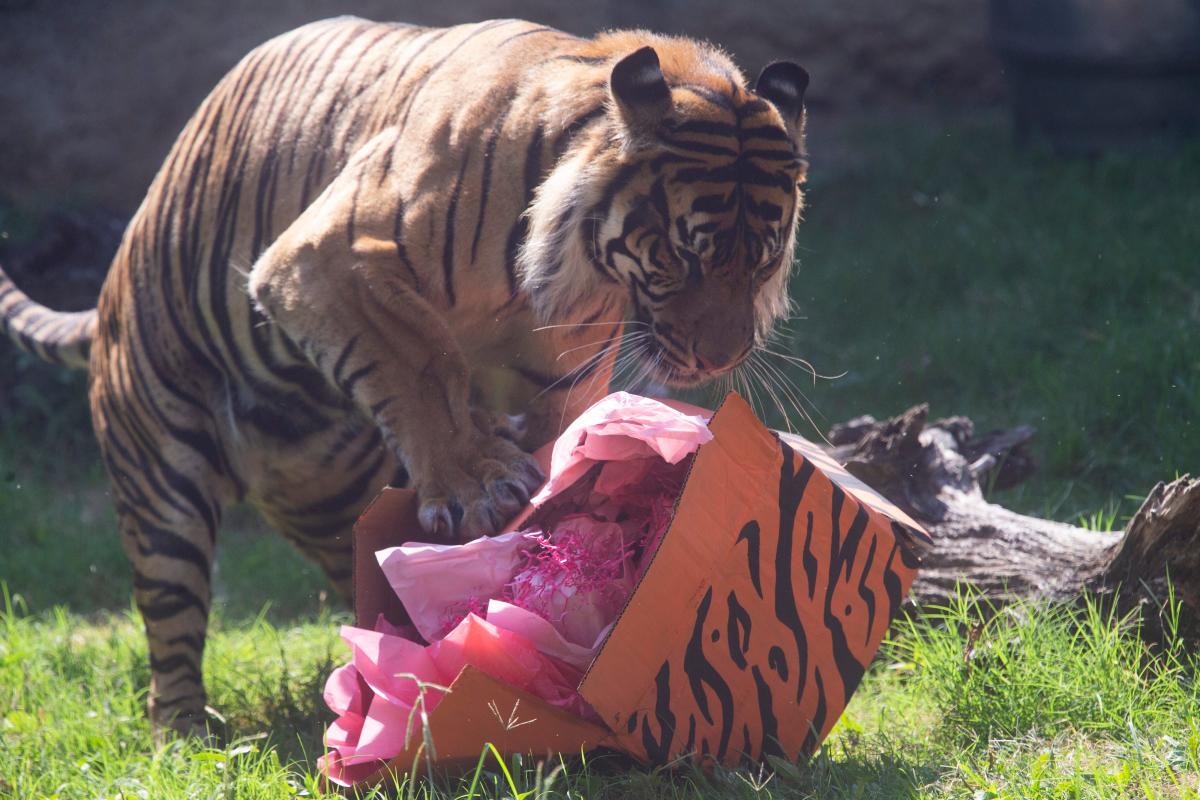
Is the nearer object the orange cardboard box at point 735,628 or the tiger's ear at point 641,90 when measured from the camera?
the orange cardboard box at point 735,628

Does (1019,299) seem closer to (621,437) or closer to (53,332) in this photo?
(621,437)

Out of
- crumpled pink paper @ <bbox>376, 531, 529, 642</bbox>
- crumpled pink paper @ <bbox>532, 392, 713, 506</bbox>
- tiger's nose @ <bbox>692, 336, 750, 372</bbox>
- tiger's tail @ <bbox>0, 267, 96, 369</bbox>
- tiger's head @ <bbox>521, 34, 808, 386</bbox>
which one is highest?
tiger's head @ <bbox>521, 34, 808, 386</bbox>

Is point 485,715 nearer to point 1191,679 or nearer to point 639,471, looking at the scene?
point 639,471

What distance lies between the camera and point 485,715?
2387 mm

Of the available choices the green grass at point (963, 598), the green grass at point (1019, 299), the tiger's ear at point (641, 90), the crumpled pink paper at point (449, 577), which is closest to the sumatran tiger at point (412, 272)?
the tiger's ear at point (641, 90)

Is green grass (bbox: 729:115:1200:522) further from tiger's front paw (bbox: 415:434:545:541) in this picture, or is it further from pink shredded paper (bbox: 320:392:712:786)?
tiger's front paw (bbox: 415:434:545:541)

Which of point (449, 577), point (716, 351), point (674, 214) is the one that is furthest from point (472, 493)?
point (674, 214)

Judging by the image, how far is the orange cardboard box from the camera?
92.6 inches

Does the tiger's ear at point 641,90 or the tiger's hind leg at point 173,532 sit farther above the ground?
the tiger's ear at point 641,90

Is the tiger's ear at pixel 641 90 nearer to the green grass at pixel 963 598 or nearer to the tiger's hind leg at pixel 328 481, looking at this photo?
the tiger's hind leg at pixel 328 481

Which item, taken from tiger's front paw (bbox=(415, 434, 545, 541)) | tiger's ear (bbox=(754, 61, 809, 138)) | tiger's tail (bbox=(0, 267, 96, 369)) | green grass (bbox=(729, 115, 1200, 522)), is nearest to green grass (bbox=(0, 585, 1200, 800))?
tiger's front paw (bbox=(415, 434, 545, 541))

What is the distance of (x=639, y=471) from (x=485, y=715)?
684 mm

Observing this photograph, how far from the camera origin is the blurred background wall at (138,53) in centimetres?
717

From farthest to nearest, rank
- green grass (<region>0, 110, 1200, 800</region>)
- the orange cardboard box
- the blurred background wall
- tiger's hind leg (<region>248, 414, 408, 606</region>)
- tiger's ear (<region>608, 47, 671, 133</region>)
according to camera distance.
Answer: the blurred background wall, tiger's hind leg (<region>248, 414, 408, 606</region>), tiger's ear (<region>608, 47, 671, 133</region>), green grass (<region>0, 110, 1200, 800</region>), the orange cardboard box
